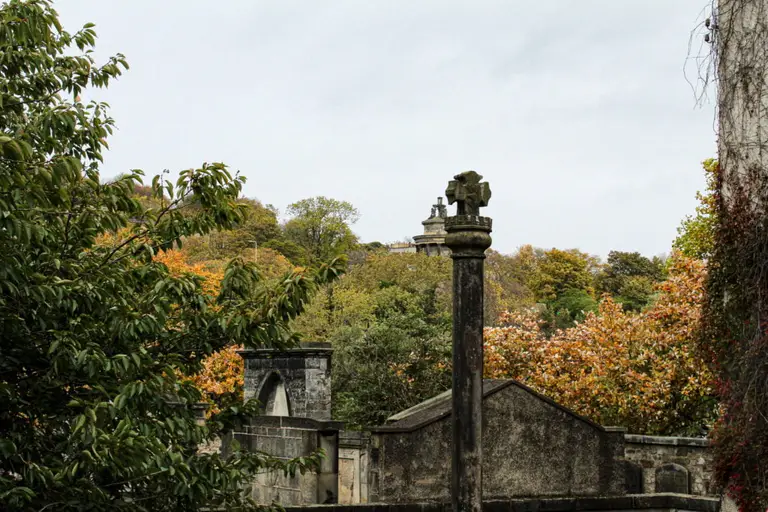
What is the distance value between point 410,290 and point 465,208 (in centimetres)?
4468

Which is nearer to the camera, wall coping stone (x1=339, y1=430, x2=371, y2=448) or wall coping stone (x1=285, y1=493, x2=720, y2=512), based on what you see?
wall coping stone (x1=285, y1=493, x2=720, y2=512)

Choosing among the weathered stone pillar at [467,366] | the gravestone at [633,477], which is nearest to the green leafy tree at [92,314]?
the weathered stone pillar at [467,366]

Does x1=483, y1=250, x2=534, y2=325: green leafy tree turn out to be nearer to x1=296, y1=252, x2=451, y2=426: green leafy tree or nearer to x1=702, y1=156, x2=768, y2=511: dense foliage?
x1=296, y1=252, x2=451, y2=426: green leafy tree

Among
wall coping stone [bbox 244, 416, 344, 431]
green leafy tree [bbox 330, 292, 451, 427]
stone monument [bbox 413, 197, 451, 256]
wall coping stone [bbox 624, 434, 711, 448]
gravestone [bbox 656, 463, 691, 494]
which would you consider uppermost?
stone monument [bbox 413, 197, 451, 256]

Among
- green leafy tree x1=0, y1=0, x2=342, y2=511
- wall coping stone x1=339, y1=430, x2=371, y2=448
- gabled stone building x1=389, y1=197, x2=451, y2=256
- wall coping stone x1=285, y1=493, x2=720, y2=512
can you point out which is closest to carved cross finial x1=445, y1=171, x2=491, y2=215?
green leafy tree x1=0, y1=0, x2=342, y2=511

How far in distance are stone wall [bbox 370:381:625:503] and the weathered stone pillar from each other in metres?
3.23

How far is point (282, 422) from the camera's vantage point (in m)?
14.8

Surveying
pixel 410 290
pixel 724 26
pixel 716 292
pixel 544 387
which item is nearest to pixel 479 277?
pixel 716 292

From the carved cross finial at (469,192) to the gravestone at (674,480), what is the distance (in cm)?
672

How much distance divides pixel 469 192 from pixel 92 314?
11.4ft

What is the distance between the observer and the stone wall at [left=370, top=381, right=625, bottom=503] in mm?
11945

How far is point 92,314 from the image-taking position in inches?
295

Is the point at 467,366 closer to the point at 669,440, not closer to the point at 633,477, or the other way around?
the point at 633,477

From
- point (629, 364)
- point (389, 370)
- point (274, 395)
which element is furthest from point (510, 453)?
point (389, 370)
